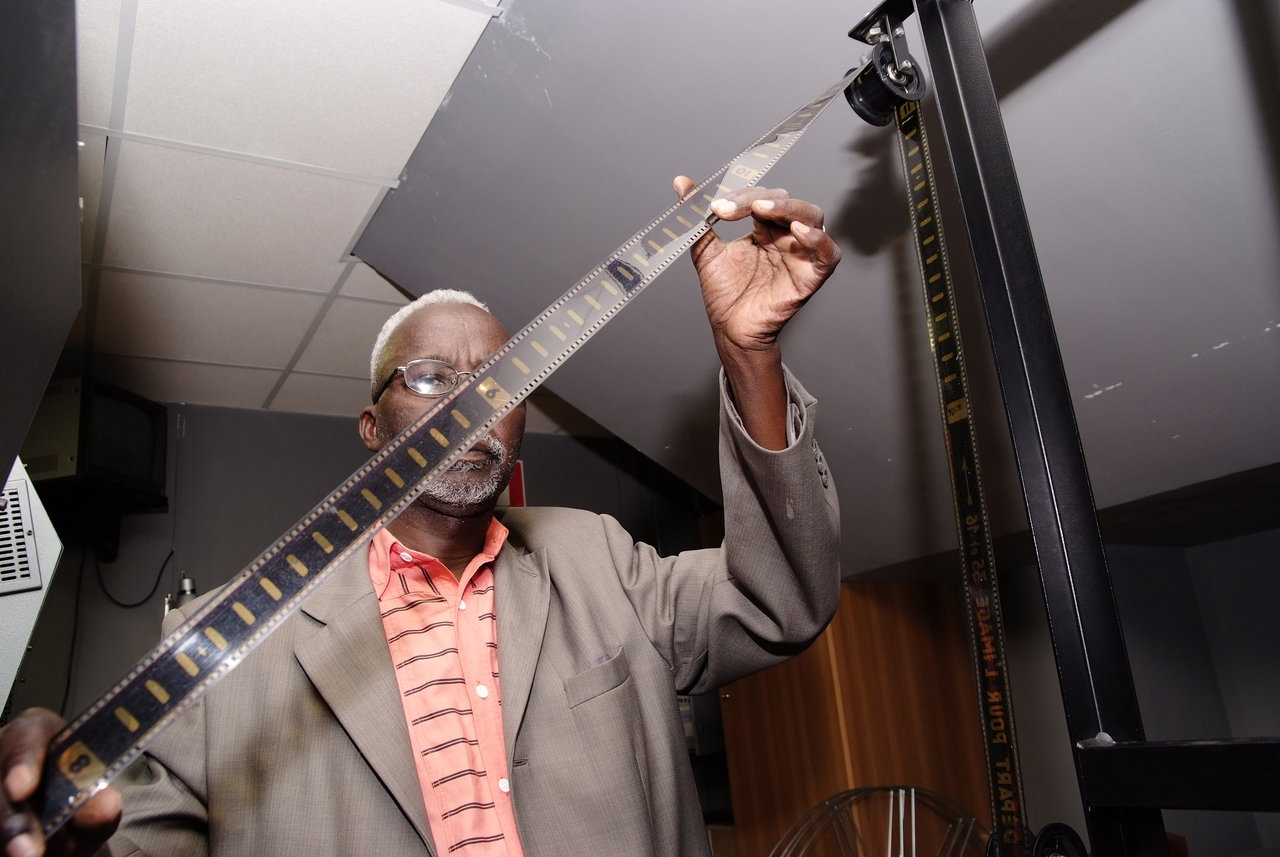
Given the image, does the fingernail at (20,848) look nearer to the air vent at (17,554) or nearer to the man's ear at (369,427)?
the man's ear at (369,427)

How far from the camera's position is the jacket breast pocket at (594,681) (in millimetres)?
1312

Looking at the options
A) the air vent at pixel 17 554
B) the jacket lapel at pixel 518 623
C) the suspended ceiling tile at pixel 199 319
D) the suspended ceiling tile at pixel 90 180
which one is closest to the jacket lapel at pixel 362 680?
the jacket lapel at pixel 518 623

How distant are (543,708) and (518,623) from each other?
5.8 inches

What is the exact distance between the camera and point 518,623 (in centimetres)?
139

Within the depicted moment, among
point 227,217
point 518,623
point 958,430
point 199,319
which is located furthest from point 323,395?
point 958,430

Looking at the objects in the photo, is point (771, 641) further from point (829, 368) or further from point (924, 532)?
point (924, 532)

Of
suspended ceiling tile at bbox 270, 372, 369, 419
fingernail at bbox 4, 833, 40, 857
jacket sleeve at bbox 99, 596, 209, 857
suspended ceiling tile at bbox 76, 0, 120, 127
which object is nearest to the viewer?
fingernail at bbox 4, 833, 40, 857

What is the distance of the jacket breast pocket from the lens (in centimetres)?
131

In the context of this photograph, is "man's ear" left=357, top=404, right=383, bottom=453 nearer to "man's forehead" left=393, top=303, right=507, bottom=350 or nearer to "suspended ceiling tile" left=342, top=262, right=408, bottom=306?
"man's forehead" left=393, top=303, right=507, bottom=350

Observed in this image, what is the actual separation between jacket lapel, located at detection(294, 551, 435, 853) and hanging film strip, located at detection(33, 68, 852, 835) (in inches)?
14.2

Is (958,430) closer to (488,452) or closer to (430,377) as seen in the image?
(488,452)

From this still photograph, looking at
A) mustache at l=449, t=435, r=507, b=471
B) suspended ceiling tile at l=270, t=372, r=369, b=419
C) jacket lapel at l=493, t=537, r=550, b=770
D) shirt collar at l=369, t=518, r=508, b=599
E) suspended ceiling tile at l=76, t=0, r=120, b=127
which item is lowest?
jacket lapel at l=493, t=537, r=550, b=770

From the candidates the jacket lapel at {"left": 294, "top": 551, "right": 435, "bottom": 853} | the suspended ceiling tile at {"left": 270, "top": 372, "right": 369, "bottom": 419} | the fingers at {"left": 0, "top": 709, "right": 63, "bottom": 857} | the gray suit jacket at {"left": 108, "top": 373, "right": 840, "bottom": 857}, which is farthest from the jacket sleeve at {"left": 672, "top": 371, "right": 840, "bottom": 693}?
the suspended ceiling tile at {"left": 270, "top": 372, "right": 369, "bottom": 419}

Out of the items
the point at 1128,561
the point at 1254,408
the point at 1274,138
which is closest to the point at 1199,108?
the point at 1274,138
